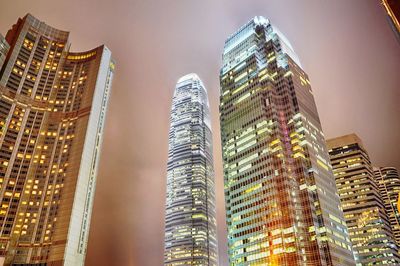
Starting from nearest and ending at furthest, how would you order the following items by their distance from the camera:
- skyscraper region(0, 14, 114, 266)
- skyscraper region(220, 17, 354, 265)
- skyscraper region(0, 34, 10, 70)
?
skyscraper region(220, 17, 354, 265), skyscraper region(0, 14, 114, 266), skyscraper region(0, 34, 10, 70)

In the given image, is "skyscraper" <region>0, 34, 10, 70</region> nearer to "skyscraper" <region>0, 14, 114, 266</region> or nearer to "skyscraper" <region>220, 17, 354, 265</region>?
"skyscraper" <region>0, 14, 114, 266</region>

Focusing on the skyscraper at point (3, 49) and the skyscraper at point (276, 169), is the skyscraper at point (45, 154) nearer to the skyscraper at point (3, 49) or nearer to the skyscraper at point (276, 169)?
the skyscraper at point (3, 49)

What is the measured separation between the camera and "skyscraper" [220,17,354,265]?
114500mm

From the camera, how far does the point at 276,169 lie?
12925 centimetres

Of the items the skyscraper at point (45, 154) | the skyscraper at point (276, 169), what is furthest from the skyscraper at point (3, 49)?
the skyscraper at point (276, 169)

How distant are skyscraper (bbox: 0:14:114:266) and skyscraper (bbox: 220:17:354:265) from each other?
70289mm

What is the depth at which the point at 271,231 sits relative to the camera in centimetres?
11894

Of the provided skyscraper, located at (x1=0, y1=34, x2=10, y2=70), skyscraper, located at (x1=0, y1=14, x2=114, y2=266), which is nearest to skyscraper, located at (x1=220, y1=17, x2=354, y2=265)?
skyscraper, located at (x1=0, y1=14, x2=114, y2=266)

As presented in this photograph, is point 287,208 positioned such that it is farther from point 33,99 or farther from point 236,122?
point 33,99

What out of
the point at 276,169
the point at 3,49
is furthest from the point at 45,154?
the point at 276,169

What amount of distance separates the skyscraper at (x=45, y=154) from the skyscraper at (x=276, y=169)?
70289mm

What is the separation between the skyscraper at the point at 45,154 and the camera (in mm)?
137250

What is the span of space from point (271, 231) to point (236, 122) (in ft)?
191

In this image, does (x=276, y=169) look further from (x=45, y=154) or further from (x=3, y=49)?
(x=3, y=49)
